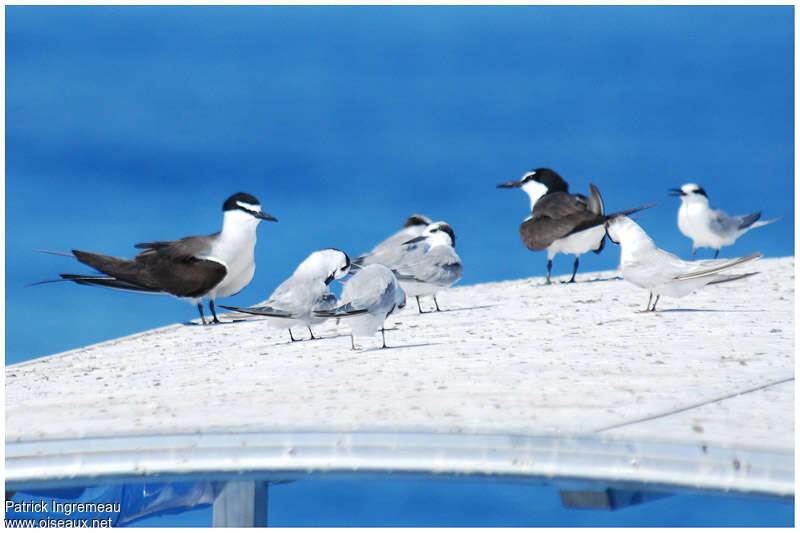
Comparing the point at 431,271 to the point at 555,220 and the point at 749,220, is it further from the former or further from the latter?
the point at 749,220

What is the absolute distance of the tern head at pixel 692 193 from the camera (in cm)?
1127

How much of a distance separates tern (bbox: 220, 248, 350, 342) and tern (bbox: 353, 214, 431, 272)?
1.36m

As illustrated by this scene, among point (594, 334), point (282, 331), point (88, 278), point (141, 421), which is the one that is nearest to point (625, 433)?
point (141, 421)

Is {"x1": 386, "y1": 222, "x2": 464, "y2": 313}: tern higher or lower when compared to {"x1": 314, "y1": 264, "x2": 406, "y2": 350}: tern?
higher

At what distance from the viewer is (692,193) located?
1132 cm

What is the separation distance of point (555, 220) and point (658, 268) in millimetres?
2939

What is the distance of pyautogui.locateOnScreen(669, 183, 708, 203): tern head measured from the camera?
11266 mm

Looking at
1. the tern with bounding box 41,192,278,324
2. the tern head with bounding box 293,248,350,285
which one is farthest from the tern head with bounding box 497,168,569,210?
the tern head with bounding box 293,248,350,285

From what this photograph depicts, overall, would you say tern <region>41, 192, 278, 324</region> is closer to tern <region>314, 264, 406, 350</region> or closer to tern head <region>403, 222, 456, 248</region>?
tern head <region>403, 222, 456, 248</region>

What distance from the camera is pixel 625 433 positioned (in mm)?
3717

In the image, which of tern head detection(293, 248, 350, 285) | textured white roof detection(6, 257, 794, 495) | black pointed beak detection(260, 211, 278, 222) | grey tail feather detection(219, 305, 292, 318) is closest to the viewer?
textured white roof detection(6, 257, 794, 495)

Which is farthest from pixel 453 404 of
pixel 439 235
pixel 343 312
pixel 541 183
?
pixel 541 183

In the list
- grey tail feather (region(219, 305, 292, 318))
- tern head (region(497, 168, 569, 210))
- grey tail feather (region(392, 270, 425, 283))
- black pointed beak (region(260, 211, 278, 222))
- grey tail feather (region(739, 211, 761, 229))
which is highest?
tern head (region(497, 168, 569, 210))

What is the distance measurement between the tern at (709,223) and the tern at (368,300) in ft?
20.2
